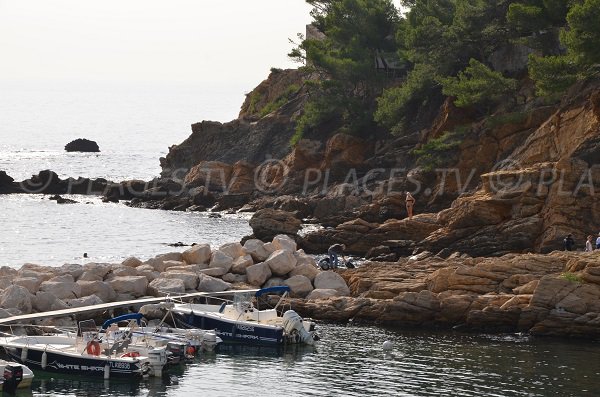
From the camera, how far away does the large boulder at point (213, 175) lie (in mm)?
100562

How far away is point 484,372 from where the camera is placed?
37.4 metres

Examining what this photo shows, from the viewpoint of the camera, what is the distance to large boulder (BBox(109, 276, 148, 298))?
4616 cm

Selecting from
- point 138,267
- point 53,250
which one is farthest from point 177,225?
point 138,267

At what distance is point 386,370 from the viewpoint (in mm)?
37781

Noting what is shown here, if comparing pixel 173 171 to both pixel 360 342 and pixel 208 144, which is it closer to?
pixel 208 144

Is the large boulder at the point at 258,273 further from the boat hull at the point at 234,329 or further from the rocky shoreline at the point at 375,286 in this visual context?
the boat hull at the point at 234,329

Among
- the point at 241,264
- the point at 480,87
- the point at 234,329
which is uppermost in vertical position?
the point at 480,87

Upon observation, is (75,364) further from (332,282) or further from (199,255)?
(199,255)

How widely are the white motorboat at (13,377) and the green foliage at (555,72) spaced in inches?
1350

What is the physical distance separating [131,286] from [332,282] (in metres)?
8.06

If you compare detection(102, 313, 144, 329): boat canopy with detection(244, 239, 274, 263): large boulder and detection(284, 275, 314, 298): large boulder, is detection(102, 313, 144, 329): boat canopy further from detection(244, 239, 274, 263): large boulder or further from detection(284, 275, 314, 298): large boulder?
detection(244, 239, 274, 263): large boulder

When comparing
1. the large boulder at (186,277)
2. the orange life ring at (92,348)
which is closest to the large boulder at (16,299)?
the orange life ring at (92,348)

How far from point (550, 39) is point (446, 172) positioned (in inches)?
381

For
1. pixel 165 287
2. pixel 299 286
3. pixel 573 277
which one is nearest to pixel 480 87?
pixel 299 286
